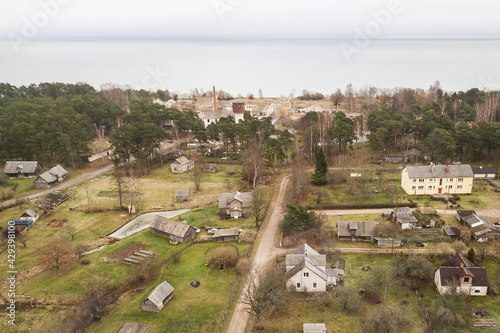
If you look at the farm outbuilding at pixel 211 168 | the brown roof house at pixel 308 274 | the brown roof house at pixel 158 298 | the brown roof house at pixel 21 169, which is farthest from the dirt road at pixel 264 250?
the brown roof house at pixel 21 169

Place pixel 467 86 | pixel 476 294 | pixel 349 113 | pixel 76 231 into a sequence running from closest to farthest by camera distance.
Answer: pixel 476 294 < pixel 76 231 < pixel 349 113 < pixel 467 86

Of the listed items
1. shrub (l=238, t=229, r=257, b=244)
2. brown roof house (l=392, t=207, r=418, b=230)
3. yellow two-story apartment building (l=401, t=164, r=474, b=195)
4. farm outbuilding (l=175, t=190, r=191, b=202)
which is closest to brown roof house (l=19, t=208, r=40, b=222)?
farm outbuilding (l=175, t=190, r=191, b=202)

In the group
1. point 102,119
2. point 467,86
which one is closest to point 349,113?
point 102,119

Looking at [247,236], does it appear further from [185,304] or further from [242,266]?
[185,304]

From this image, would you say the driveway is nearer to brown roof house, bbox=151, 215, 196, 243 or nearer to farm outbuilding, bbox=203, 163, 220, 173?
brown roof house, bbox=151, 215, 196, 243

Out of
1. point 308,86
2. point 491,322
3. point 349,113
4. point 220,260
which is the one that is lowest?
point 491,322

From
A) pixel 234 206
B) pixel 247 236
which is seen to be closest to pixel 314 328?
pixel 247 236

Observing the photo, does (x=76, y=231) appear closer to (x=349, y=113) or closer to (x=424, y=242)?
(x=424, y=242)
